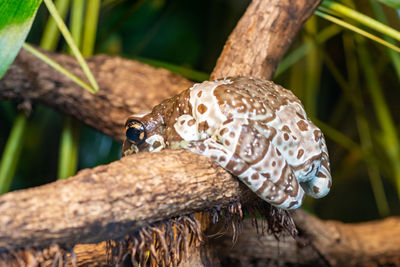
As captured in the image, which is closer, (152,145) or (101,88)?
(152,145)

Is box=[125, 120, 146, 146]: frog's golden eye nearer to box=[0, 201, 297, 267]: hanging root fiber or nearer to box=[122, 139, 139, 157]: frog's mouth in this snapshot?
box=[122, 139, 139, 157]: frog's mouth

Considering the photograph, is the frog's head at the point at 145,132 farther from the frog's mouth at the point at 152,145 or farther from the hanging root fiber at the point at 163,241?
the hanging root fiber at the point at 163,241

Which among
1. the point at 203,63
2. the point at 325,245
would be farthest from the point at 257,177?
the point at 203,63

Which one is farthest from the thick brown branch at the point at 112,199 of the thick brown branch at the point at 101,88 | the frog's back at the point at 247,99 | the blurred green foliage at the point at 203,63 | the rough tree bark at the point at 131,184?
the blurred green foliage at the point at 203,63

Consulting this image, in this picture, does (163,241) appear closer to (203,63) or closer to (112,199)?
(112,199)

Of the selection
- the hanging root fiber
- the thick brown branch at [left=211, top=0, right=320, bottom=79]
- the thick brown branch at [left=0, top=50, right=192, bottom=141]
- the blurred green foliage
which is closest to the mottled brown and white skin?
the hanging root fiber

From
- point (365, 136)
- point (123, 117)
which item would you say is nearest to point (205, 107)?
point (123, 117)
